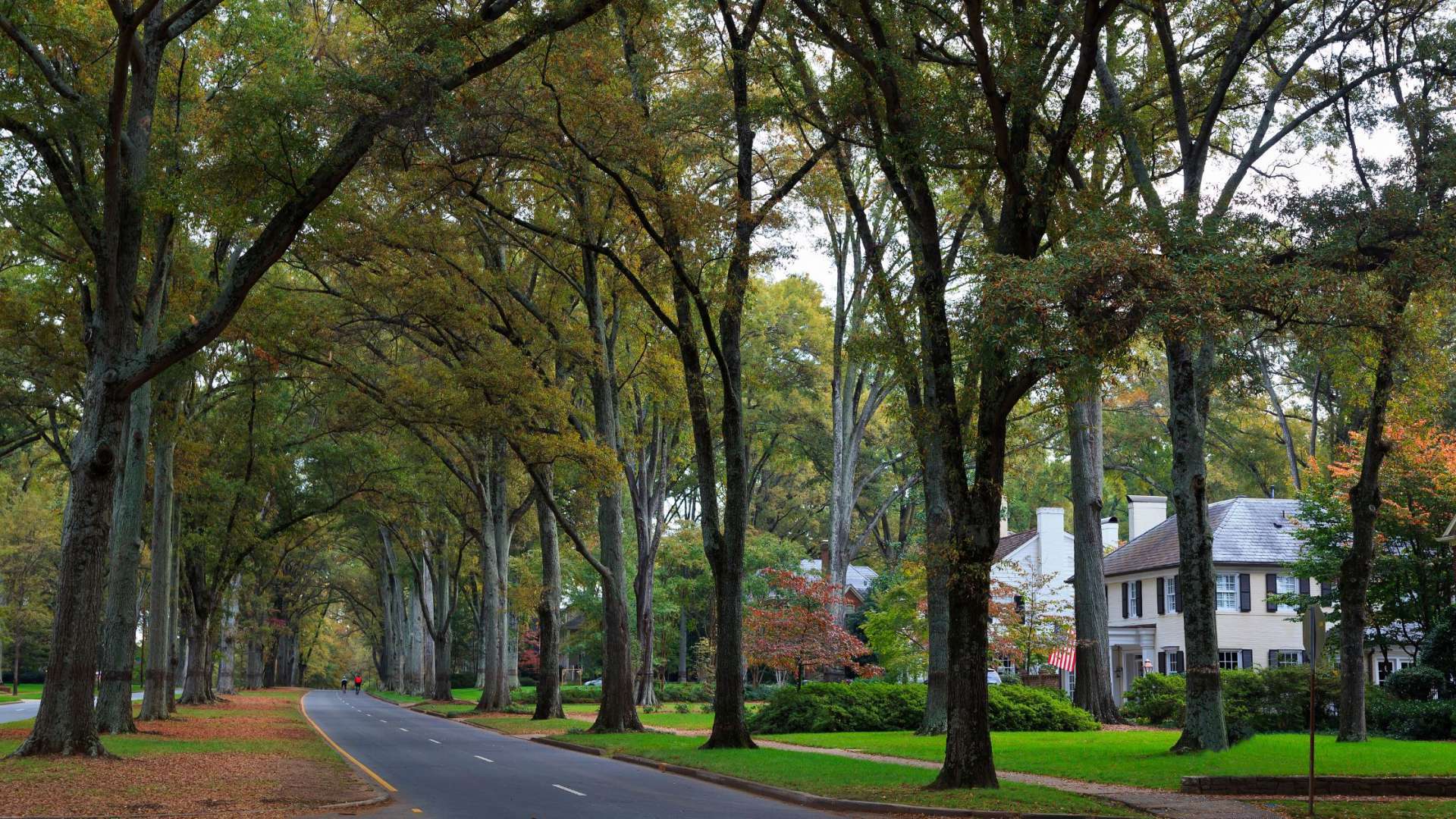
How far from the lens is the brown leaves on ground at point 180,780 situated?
13656 millimetres

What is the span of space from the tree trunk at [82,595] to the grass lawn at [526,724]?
14851mm

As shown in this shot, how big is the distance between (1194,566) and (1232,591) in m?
28.1

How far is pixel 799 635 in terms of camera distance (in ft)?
133

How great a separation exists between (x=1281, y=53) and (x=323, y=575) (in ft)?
270

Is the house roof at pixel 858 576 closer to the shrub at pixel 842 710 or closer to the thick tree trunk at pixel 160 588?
the shrub at pixel 842 710

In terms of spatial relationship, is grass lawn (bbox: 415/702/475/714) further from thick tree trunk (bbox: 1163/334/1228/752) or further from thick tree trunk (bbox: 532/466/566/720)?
thick tree trunk (bbox: 1163/334/1228/752)

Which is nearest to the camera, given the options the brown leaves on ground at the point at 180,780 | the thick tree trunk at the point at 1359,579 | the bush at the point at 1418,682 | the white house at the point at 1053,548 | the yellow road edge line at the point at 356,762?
the brown leaves on ground at the point at 180,780

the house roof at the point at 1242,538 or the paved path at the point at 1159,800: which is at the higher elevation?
the house roof at the point at 1242,538

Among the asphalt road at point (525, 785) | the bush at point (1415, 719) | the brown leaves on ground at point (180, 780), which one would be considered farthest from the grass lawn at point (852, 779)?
the bush at point (1415, 719)

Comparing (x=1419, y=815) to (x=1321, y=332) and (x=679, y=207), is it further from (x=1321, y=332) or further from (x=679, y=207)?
(x=679, y=207)

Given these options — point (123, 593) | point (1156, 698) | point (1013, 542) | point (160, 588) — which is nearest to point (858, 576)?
point (1013, 542)

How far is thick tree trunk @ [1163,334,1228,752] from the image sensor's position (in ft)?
68.7

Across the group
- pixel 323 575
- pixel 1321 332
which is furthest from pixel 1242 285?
pixel 323 575

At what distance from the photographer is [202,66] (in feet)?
85.5
